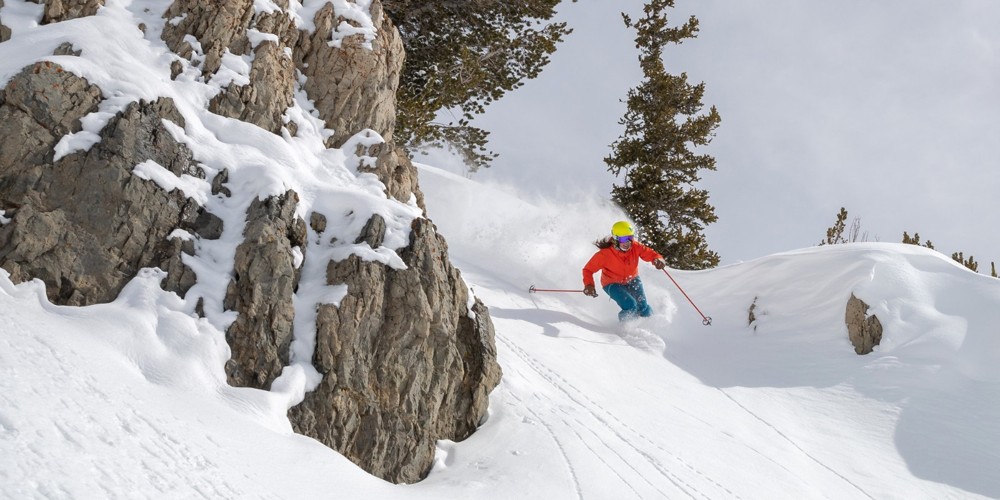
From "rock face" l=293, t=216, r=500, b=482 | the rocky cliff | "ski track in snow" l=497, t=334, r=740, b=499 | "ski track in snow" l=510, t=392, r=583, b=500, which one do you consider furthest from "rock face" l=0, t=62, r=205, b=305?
"ski track in snow" l=497, t=334, r=740, b=499

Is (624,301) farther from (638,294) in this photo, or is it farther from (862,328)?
(862,328)

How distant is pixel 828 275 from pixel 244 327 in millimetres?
9932

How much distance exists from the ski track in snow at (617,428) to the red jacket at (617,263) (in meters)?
2.87

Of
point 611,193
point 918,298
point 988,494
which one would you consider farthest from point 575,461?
point 611,193

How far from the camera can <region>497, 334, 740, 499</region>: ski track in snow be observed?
6.69 m

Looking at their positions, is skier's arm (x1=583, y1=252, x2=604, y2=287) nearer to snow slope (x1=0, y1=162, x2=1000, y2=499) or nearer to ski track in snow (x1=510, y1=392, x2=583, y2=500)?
snow slope (x1=0, y1=162, x2=1000, y2=499)

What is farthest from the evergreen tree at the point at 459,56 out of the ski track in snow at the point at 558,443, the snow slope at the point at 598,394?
the ski track in snow at the point at 558,443

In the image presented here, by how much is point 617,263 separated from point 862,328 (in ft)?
12.5

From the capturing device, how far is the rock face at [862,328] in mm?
10203

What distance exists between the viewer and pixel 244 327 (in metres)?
5.56

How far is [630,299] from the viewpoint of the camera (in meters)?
11.2

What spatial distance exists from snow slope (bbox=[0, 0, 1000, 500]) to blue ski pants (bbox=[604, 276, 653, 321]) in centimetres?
27

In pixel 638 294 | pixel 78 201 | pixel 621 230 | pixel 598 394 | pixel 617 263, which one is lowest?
pixel 598 394

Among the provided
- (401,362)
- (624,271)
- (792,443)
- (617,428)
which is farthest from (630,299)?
(401,362)
